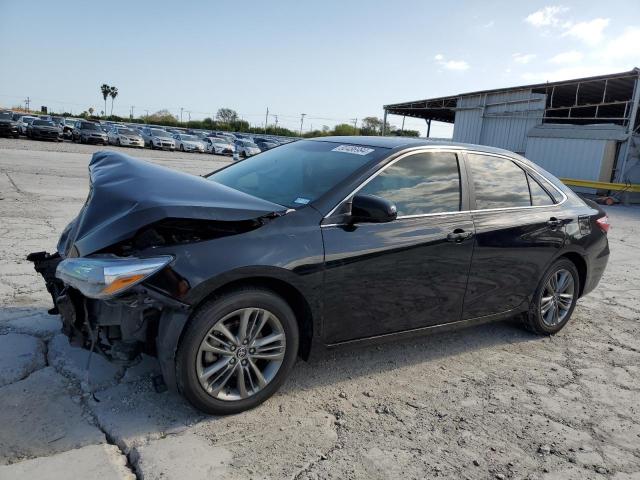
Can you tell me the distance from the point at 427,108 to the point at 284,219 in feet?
110

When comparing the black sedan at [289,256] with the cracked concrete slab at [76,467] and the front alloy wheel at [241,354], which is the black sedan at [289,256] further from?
the cracked concrete slab at [76,467]

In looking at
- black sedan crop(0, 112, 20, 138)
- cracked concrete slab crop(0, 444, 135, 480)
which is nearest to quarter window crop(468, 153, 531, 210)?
cracked concrete slab crop(0, 444, 135, 480)

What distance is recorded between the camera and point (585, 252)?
479 centimetres

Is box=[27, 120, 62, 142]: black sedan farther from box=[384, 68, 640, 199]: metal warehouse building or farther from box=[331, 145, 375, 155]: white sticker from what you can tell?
box=[331, 145, 375, 155]: white sticker

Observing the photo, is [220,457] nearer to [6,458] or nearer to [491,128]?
[6,458]

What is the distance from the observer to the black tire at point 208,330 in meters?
2.75

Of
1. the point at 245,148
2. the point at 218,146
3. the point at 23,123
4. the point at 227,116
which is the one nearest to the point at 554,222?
the point at 245,148

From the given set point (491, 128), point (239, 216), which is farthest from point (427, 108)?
point (239, 216)

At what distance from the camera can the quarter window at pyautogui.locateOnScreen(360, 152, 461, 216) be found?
3.56m

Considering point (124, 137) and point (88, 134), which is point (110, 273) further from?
point (124, 137)

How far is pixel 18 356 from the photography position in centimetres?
342

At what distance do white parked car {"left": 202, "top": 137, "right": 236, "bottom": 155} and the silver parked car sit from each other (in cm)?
269

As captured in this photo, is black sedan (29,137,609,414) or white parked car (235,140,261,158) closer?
black sedan (29,137,609,414)

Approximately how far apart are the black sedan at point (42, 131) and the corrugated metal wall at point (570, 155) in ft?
93.6
